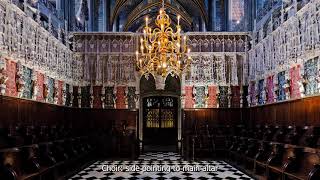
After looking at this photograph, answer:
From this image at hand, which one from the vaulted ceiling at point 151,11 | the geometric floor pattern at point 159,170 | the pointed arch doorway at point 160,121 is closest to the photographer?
the geometric floor pattern at point 159,170

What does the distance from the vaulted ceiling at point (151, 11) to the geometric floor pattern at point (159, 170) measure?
13.9m

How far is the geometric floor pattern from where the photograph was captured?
34.3 feet

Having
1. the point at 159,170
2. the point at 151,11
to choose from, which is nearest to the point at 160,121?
the point at 159,170

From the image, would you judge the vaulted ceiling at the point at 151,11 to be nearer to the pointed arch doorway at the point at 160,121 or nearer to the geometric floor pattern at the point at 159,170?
the pointed arch doorway at the point at 160,121

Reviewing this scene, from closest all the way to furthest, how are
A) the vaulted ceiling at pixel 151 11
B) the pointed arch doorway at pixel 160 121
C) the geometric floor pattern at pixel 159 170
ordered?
the geometric floor pattern at pixel 159 170
the pointed arch doorway at pixel 160 121
the vaulted ceiling at pixel 151 11

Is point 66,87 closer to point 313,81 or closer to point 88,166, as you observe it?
point 88,166

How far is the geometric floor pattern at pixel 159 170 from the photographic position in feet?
34.3

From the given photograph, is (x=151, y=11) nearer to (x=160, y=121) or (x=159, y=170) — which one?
(x=160, y=121)

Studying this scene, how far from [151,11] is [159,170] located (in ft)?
68.4

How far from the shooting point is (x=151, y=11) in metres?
30.5

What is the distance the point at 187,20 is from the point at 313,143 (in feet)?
76.4

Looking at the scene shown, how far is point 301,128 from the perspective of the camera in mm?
9648

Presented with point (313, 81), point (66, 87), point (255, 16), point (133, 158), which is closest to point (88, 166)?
point (133, 158)

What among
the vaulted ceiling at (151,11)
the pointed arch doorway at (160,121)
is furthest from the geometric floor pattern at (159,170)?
the vaulted ceiling at (151,11)
